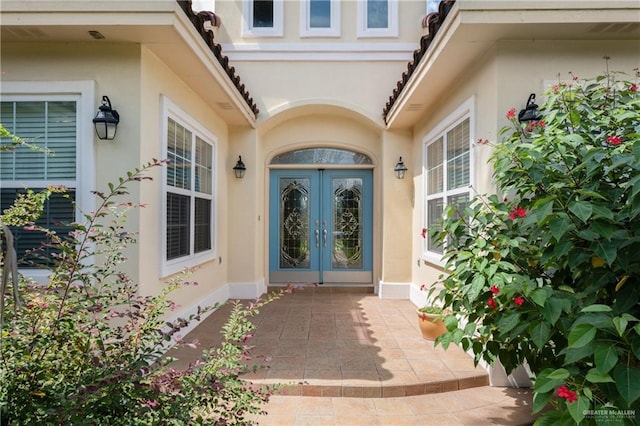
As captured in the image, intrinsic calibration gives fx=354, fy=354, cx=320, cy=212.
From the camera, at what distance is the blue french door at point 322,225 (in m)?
7.07

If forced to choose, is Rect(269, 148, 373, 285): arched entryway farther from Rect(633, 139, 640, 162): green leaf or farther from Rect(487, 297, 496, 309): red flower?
Rect(633, 139, 640, 162): green leaf

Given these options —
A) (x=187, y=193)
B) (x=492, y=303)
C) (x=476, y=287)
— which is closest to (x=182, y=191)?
(x=187, y=193)

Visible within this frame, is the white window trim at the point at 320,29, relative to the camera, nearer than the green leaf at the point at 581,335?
No

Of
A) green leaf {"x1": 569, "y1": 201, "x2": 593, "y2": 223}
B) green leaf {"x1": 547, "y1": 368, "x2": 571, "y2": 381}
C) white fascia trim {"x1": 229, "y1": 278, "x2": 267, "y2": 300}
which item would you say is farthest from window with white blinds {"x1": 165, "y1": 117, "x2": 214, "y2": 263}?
green leaf {"x1": 547, "y1": 368, "x2": 571, "y2": 381}

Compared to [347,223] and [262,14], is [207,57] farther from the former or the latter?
[347,223]

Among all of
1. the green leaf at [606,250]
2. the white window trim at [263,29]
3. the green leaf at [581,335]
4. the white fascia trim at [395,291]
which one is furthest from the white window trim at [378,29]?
the green leaf at [581,335]

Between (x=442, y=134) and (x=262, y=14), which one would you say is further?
(x=262, y=14)

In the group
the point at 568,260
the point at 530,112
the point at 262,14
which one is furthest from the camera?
the point at 262,14

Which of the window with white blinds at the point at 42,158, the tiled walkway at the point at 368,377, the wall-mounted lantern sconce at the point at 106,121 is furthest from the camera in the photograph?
the window with white blinds at the point at 42,158

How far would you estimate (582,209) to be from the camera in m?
1.86

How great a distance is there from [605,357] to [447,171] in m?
3.34

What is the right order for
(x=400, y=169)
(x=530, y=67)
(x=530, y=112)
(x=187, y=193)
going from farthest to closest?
(x=400, y=169) → (x=187, y=193) → (x=530, y=67) → (x=530, y=112)

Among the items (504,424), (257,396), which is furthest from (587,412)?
(257,396)

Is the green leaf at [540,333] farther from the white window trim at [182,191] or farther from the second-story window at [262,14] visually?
the second-story window at [262,14]
